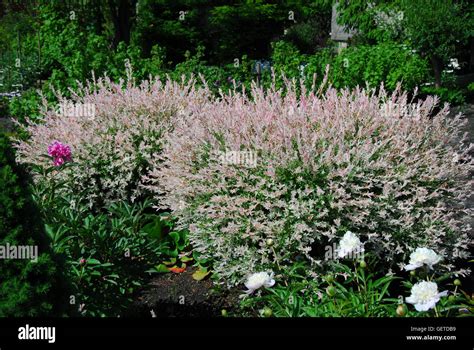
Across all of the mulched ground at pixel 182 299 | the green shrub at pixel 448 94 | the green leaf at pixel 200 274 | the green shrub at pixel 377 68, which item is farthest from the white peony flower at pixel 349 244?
the green shrub at pixel 448 94

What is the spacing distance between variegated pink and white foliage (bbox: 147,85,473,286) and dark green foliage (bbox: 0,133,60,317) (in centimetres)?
151

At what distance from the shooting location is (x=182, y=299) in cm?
441

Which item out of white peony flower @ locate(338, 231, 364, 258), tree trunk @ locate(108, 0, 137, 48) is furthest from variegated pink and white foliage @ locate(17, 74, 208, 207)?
tree trunk @ locate(108, 0, 137, 48)

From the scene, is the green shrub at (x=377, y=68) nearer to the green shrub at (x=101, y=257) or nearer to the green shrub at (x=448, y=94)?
the green shrub at (x=448, y=94)

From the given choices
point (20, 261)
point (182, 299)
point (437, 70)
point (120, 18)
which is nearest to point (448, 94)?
point (437, 70)

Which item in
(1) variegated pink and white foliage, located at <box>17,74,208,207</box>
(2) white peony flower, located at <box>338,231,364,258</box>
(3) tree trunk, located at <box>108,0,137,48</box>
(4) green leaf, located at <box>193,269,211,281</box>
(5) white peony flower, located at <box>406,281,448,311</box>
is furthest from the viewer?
(3) tree trunk, located at <box>108,0,137,48</box>

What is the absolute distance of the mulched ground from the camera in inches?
172

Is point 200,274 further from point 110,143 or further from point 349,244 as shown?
point 349,244

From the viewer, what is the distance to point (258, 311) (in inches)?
169

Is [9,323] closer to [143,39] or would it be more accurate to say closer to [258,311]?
[258,311]

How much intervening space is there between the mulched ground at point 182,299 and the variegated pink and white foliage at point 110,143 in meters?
0.90

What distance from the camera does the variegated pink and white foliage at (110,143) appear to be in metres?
5.48

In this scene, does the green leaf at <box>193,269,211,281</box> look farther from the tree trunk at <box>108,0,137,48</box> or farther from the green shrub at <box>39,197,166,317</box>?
the tree trunk at <box>108,0,137,48</box>

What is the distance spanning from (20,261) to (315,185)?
1.96 metres
